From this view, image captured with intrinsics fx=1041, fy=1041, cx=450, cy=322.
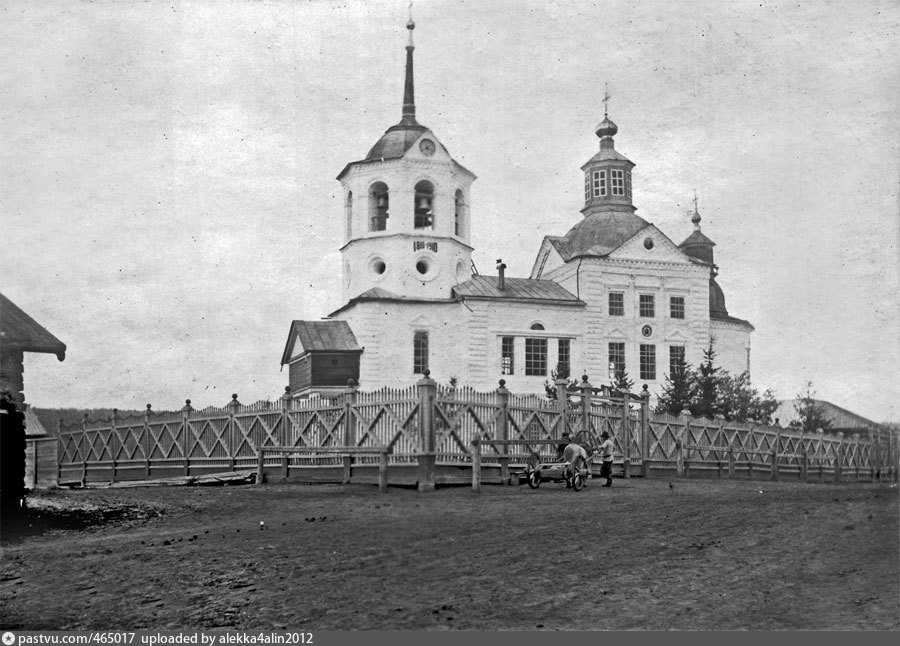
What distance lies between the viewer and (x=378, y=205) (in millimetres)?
24281

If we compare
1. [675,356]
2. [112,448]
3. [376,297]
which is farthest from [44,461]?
[675,356]

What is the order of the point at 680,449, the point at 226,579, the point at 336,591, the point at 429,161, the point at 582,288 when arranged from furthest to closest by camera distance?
the point at 582,288, the point at 680,449, the point at 429,161, the point at 226,579, the point at 336,591

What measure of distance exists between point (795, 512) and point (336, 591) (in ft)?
23.8

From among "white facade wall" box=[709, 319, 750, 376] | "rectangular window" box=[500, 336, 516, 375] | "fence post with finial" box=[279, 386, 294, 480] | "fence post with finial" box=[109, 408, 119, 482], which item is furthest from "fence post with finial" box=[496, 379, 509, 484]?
"white facade wall" box=[709, 319, 750, 376]

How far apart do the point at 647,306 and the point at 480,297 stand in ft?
40.9

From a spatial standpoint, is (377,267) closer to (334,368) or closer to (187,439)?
(334,368)

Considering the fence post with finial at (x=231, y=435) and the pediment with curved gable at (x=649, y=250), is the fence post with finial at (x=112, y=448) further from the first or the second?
the pediment with curved gable at (x=649, y=250)

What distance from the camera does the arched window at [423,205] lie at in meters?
24.2

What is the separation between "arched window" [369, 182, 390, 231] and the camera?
22.6 m

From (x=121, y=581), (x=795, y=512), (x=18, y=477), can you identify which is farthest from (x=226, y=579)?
(x=795, y=512)

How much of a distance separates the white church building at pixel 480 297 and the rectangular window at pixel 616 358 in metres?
0.10

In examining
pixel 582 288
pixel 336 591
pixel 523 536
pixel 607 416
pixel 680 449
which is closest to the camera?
pixel 336 591

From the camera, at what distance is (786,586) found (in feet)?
31.8

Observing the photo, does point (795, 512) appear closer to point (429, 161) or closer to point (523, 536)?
point (523, 536)
